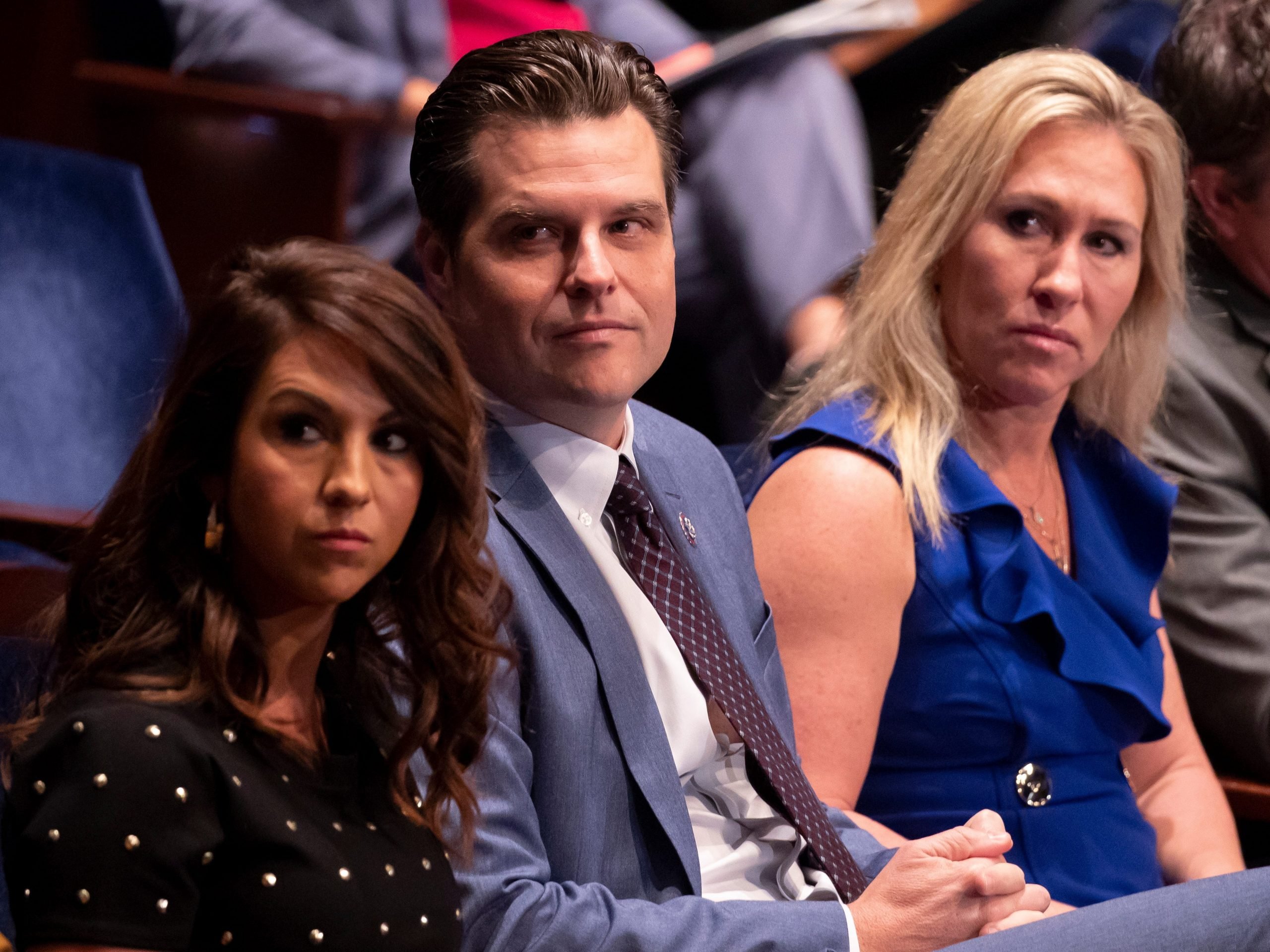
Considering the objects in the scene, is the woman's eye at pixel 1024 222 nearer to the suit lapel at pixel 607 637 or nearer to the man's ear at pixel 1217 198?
the man's ear at pixel 1217 198

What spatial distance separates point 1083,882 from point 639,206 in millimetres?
1111

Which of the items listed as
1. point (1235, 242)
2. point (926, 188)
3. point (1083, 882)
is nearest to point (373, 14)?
point (926, 188)

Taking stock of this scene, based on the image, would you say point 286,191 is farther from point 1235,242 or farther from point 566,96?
point 1235,242

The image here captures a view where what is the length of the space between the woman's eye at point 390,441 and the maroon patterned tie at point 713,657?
48 cm

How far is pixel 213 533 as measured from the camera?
120cm

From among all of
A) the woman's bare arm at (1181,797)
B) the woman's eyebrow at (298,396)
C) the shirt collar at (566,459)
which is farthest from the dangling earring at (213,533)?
the woman's bare arm at (1181,797)

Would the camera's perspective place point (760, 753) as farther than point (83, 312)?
No

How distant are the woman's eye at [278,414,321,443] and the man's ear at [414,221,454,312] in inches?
Result: 20.7

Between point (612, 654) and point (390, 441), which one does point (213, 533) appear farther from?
point (612, 654)

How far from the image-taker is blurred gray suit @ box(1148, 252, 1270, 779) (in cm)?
243

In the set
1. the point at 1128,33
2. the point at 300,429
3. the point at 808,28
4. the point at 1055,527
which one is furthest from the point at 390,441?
the point at 1128,33

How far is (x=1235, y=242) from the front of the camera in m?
2.70

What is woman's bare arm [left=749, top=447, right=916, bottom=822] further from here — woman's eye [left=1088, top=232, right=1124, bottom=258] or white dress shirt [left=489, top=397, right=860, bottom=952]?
woman's eye [left=1088, top=232, right=1124, bottom=258]

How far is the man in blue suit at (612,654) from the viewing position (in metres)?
1.47
